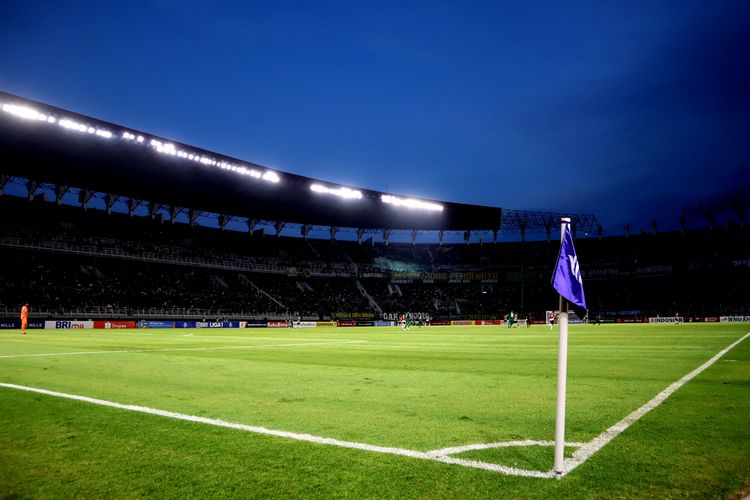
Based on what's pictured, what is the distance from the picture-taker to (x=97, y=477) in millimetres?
3816

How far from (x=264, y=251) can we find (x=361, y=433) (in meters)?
65.0

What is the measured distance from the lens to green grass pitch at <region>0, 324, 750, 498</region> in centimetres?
360

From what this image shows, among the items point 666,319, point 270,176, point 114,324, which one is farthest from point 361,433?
point 666,319

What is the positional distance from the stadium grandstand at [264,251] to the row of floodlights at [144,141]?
115mm

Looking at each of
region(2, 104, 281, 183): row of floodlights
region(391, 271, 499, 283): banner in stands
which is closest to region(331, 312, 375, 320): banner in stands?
region(391, 271, 499, 283): banner in stands

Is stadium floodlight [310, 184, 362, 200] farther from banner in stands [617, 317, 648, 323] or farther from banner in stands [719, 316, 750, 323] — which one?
banner in stands [719, 316, 750, 323]

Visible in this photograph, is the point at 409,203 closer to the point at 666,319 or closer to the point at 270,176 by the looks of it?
the point at 270,176

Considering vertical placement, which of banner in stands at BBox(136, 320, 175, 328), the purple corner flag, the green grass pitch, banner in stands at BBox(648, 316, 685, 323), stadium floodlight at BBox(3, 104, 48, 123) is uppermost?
stadium floodlight at BBox(3, 104, 48, 123)

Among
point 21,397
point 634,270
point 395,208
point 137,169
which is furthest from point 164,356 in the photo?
point 634,270

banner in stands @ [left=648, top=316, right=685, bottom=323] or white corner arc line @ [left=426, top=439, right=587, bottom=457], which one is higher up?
white corner arc line @ [left=426, top=439, right=587, bottom=457]

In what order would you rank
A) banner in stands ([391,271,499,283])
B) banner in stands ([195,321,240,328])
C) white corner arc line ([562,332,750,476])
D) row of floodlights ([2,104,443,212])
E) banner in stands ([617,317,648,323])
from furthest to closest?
banner in stands ([391,271,499,283]), banner in stands ([617,317,648,323]), banner in stands ([195,321,240,328]), row of floodlights ([2,104,443,212]), white corner arc line ([562,332,750,476])

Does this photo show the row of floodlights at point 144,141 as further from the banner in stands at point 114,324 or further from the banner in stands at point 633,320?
the banner in stands at point 633,320

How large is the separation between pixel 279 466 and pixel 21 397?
5.35 meters

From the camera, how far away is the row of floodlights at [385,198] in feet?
174
